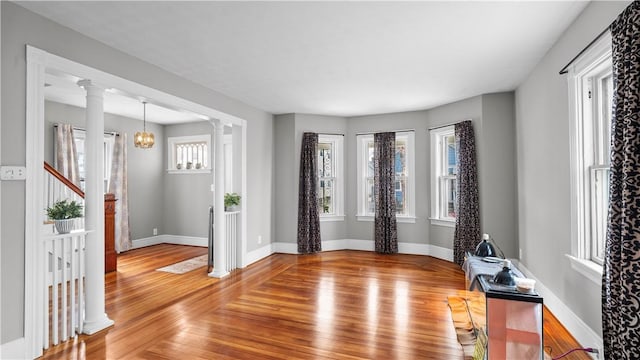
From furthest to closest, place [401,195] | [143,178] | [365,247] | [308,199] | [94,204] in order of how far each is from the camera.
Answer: [143,178] < [365,247] < [401,195] < [308,199] < [94,204]

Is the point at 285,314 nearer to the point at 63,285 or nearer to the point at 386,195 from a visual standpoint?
the point at 63,285

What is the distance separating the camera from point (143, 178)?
22.0ft

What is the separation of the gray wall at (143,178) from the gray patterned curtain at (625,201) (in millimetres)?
6892

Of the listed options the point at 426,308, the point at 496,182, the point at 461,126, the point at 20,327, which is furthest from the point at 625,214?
the point at 20,327

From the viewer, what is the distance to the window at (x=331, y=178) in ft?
21.2

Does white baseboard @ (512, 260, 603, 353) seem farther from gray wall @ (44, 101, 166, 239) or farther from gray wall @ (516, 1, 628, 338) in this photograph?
gray wall @ (44, 101, 166, 239)

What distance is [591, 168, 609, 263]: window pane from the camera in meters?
2.49

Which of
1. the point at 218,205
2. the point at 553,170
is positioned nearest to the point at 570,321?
the point at 553,170

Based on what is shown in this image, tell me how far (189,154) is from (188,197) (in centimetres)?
92

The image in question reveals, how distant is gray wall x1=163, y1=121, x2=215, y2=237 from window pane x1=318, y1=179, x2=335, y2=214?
7.49 ft

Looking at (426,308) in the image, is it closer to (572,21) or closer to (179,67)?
(572,21)

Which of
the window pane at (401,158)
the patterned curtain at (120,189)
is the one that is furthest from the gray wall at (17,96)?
the window pane at (401,158)

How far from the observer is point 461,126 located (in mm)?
5098

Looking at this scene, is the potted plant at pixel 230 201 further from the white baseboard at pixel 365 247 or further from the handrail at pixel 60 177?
the handrail at pixel 60 177
